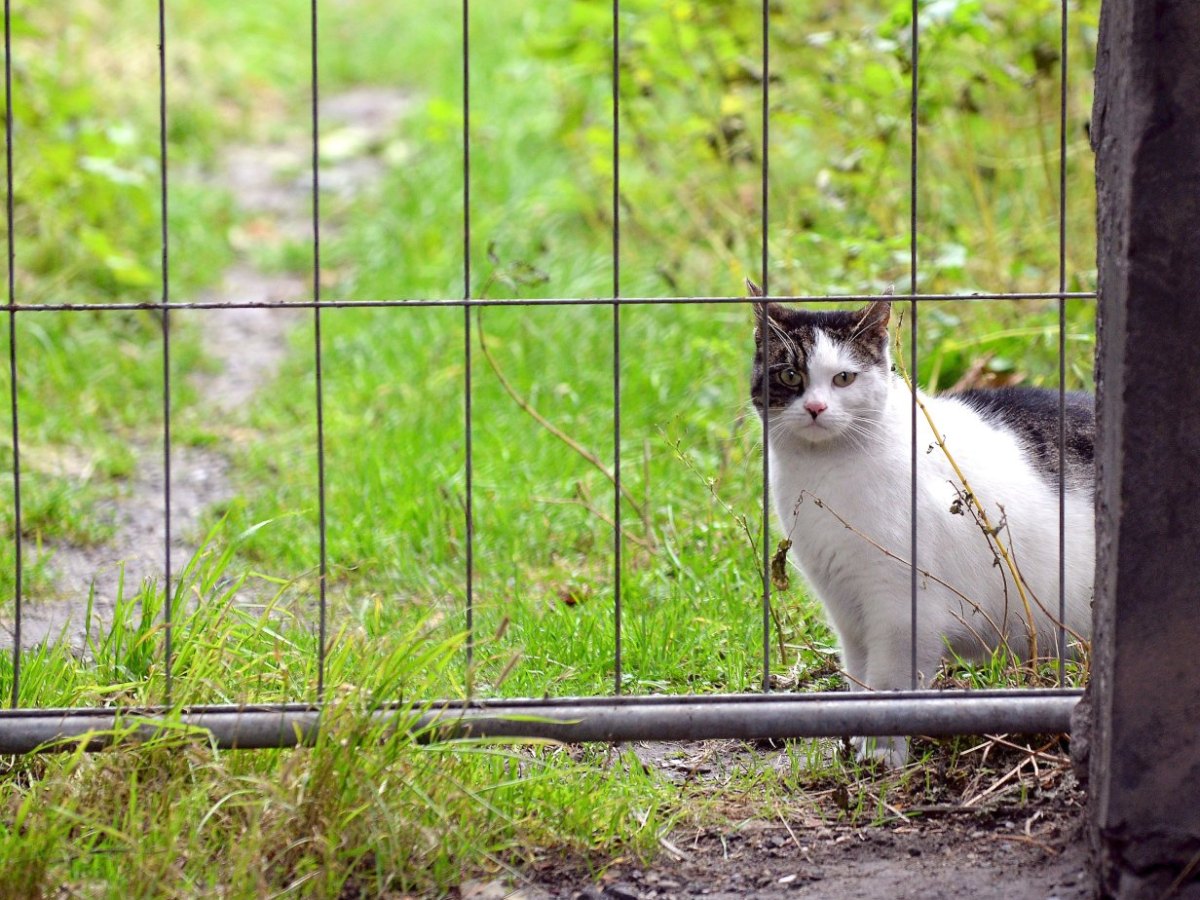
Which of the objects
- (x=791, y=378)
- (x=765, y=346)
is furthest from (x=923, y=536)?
(x=765, y=346)

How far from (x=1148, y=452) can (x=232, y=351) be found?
468cm

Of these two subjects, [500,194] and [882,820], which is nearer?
[882,820]

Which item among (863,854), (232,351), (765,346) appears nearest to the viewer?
(863,854)

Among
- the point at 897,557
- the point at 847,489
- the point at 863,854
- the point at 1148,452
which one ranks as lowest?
the point at 863,854

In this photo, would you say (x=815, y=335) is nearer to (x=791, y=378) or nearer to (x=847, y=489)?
(x=791, y=378)

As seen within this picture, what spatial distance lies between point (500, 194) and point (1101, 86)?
16.3 feet

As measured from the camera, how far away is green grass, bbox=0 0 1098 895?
2.31m

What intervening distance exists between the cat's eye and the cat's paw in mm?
740

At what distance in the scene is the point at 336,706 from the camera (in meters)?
2.30

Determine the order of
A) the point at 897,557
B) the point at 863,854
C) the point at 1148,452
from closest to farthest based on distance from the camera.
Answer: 1. the point at 1148,452
2. the point at 863,854
3. the point at 897,557

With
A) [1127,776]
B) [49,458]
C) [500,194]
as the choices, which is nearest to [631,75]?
[500,194]

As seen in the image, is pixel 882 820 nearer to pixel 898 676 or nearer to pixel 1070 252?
pixel 898 676

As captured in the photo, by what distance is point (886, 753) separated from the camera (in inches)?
104

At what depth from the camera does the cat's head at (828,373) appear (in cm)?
286
